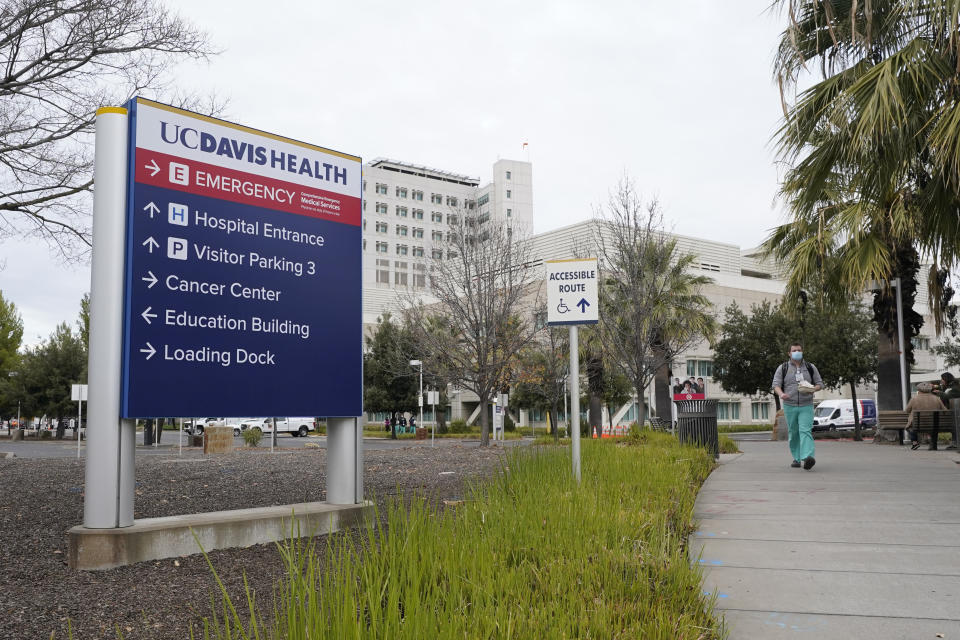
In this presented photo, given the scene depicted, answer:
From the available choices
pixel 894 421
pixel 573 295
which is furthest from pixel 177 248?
pixel 894 421

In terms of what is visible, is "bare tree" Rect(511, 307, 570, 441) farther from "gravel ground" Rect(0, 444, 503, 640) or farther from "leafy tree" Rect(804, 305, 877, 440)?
"gravel ground" Rect(0, 444, 503, 640)

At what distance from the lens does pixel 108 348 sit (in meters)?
5.14

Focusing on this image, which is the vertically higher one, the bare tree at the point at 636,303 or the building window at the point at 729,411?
the bare tree at the point at 636,303

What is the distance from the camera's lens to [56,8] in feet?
43.5

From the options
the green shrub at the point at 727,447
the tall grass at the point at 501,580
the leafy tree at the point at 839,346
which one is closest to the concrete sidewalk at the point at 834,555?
the tall grass at the point at 501,580

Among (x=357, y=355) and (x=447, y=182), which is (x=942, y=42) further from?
(x=447, y=182)

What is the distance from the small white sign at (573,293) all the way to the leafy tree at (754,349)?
31563 millimetres

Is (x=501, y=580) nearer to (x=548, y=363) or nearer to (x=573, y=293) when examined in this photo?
(x=573, y=293)

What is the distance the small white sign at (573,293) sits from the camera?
25.5 ft

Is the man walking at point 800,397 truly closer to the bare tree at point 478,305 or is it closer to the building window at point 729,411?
the bare tree at point 478,305

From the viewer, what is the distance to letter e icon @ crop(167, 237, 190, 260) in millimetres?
5531

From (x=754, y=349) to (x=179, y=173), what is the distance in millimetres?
35708

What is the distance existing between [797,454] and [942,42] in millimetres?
5749

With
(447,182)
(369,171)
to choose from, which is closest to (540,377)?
(369,171)
